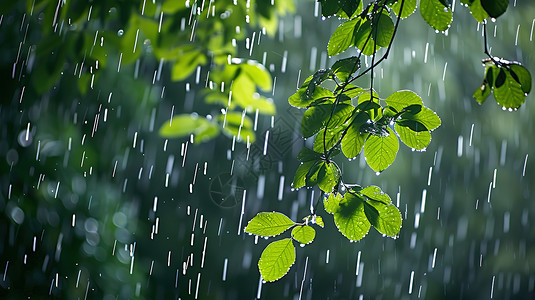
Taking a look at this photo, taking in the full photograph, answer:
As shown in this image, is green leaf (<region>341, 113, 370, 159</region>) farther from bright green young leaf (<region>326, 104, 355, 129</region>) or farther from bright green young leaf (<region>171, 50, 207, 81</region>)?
bright green young leaf (<region>171, 50, 207, 81</region>)

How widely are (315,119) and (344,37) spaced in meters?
0.13

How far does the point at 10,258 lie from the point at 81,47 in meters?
0.94

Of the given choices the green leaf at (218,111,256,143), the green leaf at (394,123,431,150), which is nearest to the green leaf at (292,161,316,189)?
the green leaf at (394,123,431,150)

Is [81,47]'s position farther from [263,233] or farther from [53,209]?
[53,209]

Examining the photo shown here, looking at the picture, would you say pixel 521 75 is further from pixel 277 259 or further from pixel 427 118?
pixel 277 259

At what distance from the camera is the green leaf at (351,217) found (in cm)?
57

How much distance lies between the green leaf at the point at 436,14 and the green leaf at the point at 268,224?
306 mm

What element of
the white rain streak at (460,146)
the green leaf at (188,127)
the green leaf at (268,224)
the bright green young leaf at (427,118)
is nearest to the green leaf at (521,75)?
the bright green young leaf at (427,118)

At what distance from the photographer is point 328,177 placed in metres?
0.58

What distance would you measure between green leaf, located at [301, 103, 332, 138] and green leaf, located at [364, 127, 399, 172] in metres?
0.06

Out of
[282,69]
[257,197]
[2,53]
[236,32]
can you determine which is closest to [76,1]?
Result: [236,32]

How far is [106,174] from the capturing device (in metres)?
2.38

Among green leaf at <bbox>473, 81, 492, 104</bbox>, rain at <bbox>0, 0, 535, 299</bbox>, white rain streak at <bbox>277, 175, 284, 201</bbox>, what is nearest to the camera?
green leaf at <bbox>473, 81, 492, 104</bbox>

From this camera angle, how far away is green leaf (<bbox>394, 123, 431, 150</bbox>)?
0.59m
